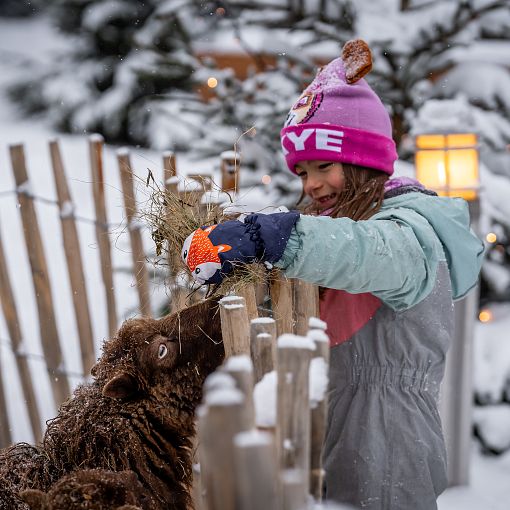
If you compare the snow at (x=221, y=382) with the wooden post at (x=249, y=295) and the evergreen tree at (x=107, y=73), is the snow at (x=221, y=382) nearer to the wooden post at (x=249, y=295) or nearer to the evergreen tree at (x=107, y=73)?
the wooden post at (x=249, y=295)

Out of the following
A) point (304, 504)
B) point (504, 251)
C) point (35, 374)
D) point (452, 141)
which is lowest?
point (35, 374)

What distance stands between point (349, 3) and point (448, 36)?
94cm

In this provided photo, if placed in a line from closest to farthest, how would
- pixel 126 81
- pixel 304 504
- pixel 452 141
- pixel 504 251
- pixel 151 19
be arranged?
pixel 304 504
pixel 452 141
pixel 504 251
pixel 151 19
pixel 126 81

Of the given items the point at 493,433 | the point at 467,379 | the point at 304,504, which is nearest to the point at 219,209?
the point at 304,504

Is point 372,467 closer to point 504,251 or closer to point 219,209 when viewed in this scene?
point 219,209

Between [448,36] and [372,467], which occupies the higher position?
[448,36]

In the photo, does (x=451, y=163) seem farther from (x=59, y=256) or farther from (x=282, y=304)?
(x=59, y=256)

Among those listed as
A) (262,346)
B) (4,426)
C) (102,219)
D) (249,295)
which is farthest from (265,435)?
(4,426)

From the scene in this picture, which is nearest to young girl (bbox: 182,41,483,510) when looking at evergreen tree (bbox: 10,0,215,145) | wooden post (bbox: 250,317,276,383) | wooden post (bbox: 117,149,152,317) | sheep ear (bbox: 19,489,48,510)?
wooden post (bbox: 250,317,276,383)

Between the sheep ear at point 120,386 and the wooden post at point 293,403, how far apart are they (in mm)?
1138

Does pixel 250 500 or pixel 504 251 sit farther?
pixel 504 251

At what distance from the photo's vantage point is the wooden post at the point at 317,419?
4.10 feet

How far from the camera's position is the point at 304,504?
1.17 metres

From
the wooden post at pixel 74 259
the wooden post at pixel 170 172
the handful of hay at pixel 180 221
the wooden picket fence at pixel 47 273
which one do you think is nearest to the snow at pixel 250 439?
the handful of hay at pixel 180 221
